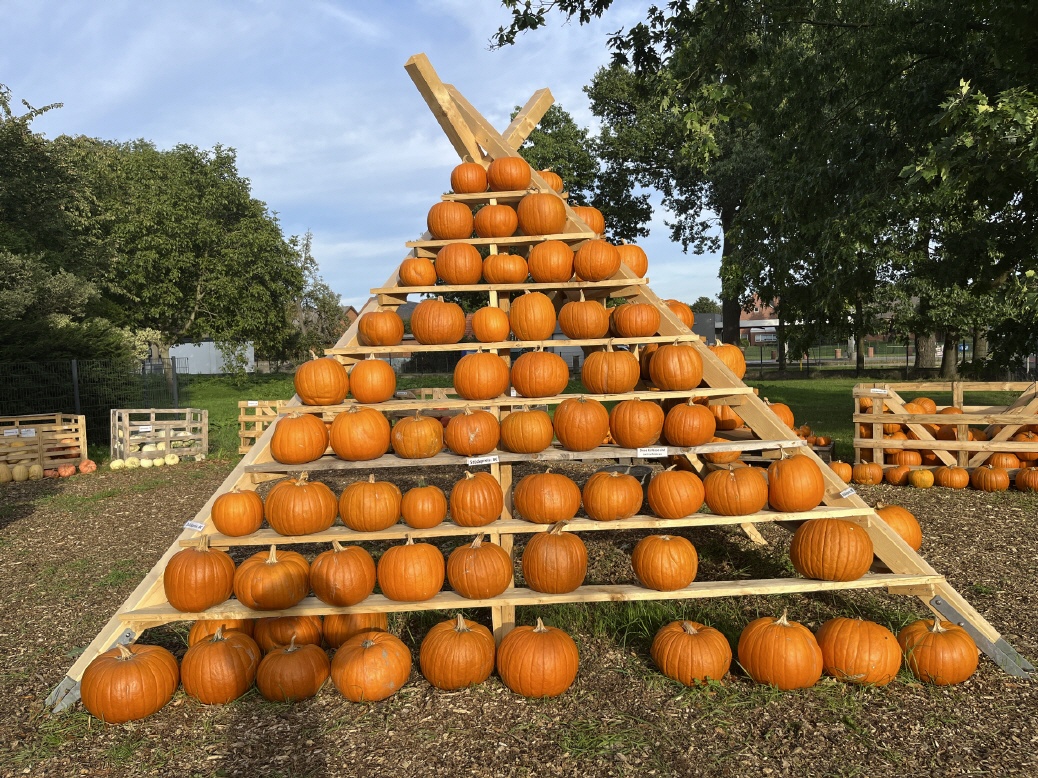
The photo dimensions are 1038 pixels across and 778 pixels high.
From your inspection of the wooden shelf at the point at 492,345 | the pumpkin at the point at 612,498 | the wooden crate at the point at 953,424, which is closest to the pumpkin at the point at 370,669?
the pumpkin at the point at 612,498

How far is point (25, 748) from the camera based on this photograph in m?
3.09

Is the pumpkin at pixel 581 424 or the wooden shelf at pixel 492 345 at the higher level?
the wooden shelf at pixel 492 345

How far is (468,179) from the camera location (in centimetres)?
530

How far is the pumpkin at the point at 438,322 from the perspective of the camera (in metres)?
4.58

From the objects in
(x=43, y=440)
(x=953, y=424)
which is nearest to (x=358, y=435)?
(x=953, y=424)

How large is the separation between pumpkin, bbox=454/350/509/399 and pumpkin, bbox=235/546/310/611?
59.3 inches

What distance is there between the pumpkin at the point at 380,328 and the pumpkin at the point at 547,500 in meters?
1.46

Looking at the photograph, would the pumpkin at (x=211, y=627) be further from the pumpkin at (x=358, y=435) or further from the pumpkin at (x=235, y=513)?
the pumpkin at (x=358, y=435)

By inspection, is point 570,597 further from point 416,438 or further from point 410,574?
point 416,438

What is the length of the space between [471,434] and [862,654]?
7.87ft

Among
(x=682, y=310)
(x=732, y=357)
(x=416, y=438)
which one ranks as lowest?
(x=416, y=438)

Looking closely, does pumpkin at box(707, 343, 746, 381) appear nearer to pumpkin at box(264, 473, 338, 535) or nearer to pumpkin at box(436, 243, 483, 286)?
pumpkin at box(436, 243, 483, 286)

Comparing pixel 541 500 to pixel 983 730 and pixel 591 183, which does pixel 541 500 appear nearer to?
pixel 983 730

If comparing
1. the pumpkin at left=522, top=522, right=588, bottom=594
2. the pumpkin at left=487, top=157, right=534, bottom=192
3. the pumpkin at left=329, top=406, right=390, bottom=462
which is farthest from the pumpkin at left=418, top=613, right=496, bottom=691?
the pumpkin at left=487, top=157, right=534, bottom=192
